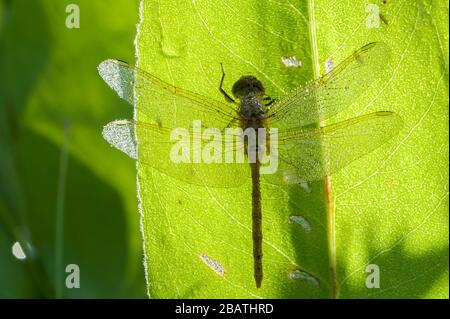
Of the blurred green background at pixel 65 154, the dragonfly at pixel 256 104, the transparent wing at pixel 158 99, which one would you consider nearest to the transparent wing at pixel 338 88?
the dragonfly at pixel 256 104

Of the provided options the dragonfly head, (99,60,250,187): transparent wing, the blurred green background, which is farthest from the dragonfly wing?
the blurred green background

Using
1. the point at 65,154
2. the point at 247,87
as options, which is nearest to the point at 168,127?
the point at 247,87

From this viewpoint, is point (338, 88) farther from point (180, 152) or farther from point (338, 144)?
point (180, 152)

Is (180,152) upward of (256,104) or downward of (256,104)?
downward

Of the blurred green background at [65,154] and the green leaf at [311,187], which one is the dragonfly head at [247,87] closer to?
the green leaf at [311,187]
